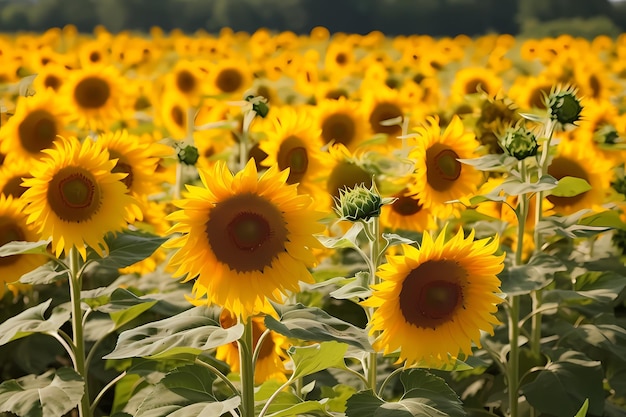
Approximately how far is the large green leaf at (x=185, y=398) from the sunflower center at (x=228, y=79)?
398cm

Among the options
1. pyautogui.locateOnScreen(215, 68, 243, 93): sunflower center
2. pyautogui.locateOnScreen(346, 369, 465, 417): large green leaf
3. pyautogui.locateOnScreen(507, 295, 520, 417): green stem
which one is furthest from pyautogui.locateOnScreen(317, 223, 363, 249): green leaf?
pyautogui.locateOnScreen(215, 68, 243, 93): sunflower center

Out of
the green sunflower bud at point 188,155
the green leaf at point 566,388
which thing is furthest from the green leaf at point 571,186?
the green sunflower bud at point 188,155

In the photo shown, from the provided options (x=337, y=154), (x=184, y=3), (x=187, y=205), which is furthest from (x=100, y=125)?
(x=184, y=3)

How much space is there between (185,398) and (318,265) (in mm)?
1278

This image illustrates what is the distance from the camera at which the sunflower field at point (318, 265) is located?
1955mm

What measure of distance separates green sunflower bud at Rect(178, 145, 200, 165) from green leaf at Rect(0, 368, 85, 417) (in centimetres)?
104

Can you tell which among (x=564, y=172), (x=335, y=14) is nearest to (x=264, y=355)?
(x=564, y=172)

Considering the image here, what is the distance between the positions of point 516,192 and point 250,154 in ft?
6.77

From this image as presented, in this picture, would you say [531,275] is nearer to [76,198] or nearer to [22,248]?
[76,198]

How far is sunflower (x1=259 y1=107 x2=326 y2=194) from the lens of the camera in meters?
3.38

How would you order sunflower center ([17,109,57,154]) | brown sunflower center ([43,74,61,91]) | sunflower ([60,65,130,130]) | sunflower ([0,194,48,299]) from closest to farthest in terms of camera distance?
sunflower ([0,194,48,299]), sunflower center ([17,109,57,154]), sunflower ([60,65,130,130]), brown sunflower center ([43,74,61,91])

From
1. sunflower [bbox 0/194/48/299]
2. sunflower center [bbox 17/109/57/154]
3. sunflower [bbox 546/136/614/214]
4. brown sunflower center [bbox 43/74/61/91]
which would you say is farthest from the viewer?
brown sunflower center [bbox 43/74/61/91]

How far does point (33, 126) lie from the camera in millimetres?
3408

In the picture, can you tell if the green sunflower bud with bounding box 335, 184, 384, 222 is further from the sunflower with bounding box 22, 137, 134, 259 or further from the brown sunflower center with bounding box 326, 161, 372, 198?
the brown sunflower center with bounding box 326, 161, 372, 198
